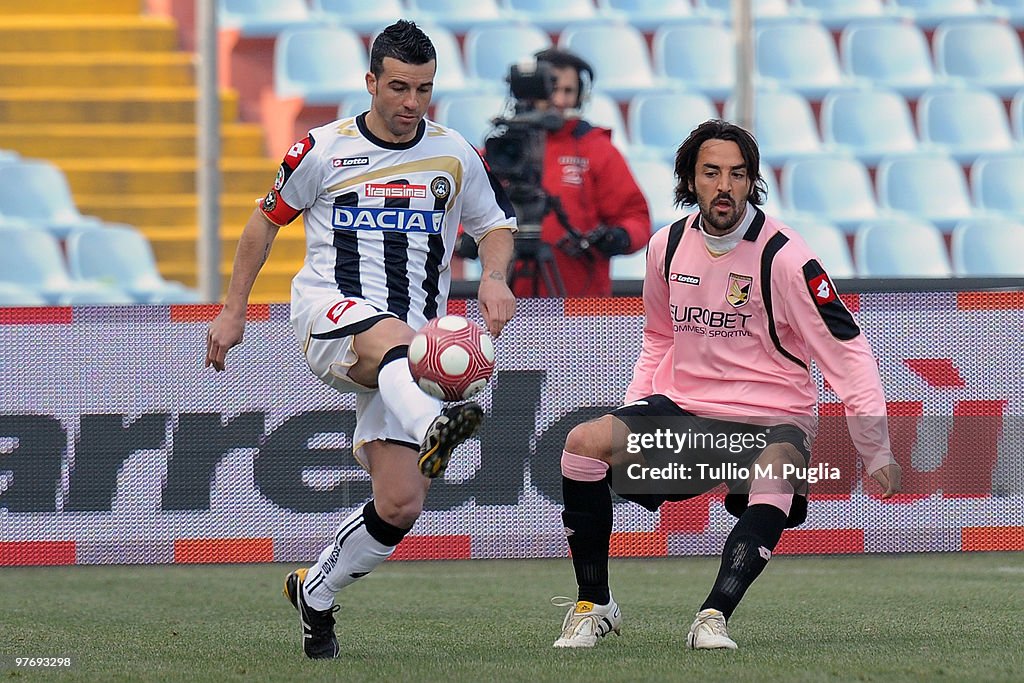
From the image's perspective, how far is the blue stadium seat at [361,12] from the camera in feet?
43.2

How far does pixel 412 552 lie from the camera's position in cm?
655

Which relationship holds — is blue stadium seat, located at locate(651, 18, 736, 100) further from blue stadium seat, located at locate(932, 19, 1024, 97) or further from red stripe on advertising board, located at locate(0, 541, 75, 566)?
red stripe on advertising board, located at locate(0, 541, 75, 566)

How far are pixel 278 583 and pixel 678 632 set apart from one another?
212cm

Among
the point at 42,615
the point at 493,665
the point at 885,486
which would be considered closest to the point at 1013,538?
the point at 885,486

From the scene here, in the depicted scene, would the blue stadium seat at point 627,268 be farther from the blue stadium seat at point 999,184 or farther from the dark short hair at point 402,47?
the dark short hair at point 402,47

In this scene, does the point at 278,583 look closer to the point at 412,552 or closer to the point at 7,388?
the point at 412,552

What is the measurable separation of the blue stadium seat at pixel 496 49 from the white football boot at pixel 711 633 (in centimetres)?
878

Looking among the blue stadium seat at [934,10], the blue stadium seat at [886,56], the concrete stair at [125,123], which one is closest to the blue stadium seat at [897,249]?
the blue stadium seat at [886,56]

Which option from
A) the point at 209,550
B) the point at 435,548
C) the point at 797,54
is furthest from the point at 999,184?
the point at 209,550

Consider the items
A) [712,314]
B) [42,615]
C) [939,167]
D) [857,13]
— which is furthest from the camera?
[857,13]

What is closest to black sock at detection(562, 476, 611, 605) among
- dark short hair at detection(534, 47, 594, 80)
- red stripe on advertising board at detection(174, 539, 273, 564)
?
red stripe on advertising board at detection(174, 539, 273, 564)

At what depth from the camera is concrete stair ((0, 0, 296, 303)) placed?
1189cm

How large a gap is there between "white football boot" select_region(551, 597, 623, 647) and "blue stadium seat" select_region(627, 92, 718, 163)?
810cm

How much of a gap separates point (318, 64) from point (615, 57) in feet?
7.50
